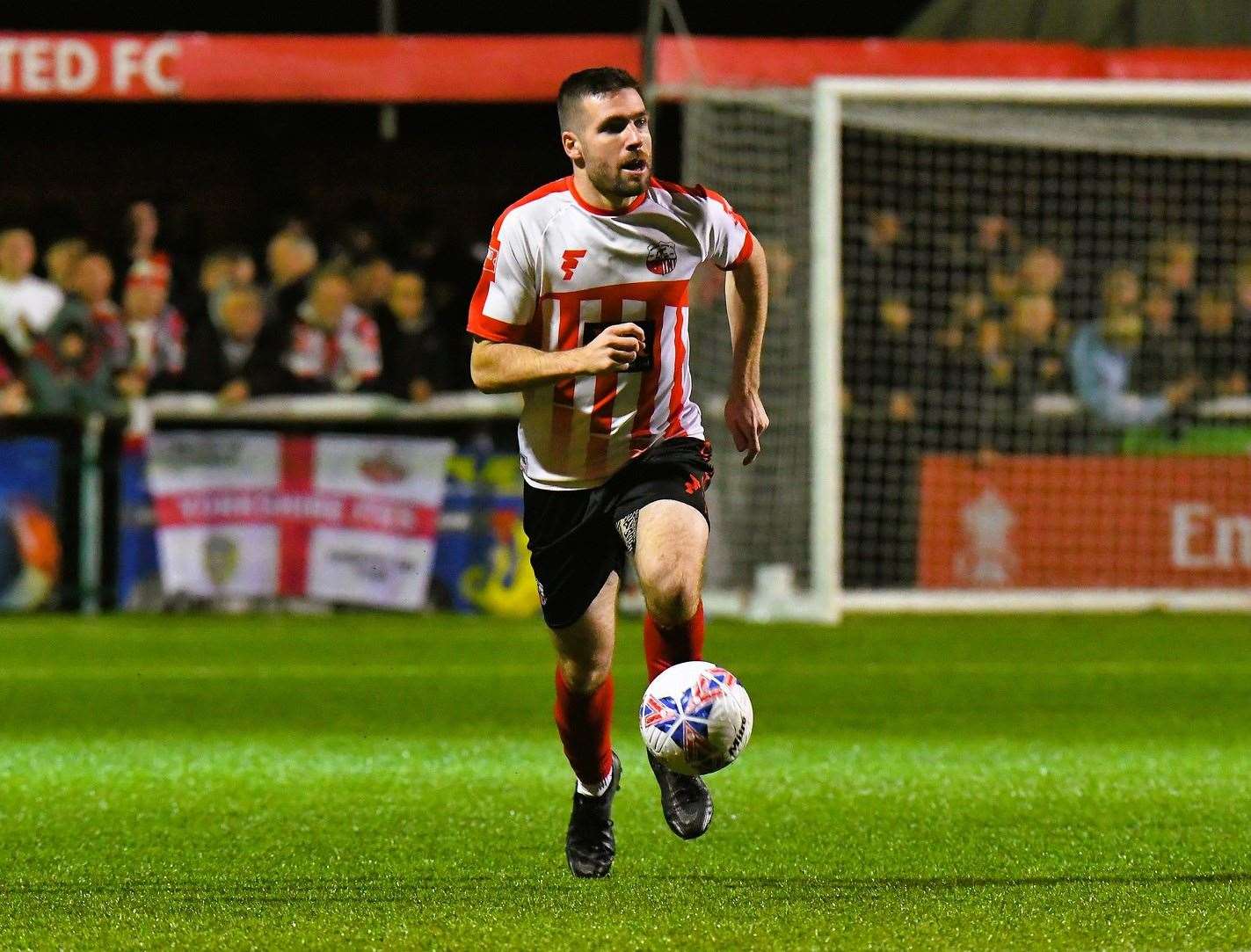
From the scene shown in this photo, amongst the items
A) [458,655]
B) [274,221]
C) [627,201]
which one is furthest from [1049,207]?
[627,201]

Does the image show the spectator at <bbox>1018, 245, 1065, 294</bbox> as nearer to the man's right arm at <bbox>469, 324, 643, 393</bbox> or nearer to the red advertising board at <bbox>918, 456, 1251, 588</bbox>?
the red advertising board at <bbox>918, 456, 1251, 588</bbox>

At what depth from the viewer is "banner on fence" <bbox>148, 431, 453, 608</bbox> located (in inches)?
467

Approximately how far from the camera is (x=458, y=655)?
10.2 metres

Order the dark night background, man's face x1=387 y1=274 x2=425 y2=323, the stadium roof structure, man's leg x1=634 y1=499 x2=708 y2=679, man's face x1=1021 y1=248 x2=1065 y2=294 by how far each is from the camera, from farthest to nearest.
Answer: the dark night background < the stadium roof structure < man's face x1=1021 y1=248 x2=1065 y2=294 < man's face x1=387 y1=274 x2=425 y2=323 < man's leg x1=634 y1=499 x2=708 y2=679

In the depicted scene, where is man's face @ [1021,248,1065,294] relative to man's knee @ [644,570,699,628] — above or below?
above

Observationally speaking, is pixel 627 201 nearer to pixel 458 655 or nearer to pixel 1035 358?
pixel 458 655

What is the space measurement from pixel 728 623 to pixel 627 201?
6.93 m

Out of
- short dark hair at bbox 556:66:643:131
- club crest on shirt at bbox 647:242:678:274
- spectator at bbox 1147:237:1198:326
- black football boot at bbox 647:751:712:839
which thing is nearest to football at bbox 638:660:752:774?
black football boot at bbox 647:751:712:839

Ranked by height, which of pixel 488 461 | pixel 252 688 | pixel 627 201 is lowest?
pixel 252 688

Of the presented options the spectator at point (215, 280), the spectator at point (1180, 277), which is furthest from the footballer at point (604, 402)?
the spectator at point (1180, 277)

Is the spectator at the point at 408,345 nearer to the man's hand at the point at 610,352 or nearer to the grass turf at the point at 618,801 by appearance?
the grass turf at the point at 618,801

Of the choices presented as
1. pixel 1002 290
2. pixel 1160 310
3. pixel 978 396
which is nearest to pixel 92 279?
pixel 978 396

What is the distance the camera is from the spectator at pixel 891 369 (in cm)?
1253

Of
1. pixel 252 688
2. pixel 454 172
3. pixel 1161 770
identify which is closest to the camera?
pixel 1161 770
